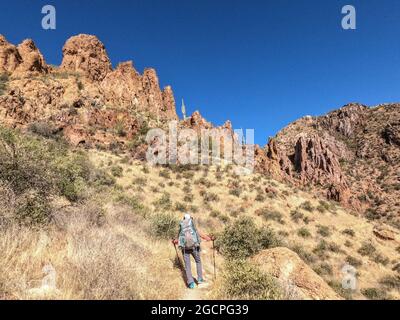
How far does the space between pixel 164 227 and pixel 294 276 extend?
A: 239 inches

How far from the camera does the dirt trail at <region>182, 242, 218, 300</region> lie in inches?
256

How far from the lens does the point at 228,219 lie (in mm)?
20219

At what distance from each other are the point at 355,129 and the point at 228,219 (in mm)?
77820

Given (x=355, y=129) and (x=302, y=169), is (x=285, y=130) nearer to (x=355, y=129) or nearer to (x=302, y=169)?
(x=355, y=129)

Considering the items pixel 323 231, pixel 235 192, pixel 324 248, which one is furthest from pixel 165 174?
pixel 324 248

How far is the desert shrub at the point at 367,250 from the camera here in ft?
66.7

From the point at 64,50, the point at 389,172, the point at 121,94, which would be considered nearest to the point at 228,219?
the point at 121,94

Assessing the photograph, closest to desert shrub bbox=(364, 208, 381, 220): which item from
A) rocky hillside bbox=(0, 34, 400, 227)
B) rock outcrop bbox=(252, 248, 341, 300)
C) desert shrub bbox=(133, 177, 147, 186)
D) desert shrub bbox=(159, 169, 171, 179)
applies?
rocky hillside bbox=(0, 34, 400, 227)

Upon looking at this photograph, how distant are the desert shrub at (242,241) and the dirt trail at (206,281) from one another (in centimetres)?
56

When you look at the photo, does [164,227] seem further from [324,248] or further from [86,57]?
[86,57]

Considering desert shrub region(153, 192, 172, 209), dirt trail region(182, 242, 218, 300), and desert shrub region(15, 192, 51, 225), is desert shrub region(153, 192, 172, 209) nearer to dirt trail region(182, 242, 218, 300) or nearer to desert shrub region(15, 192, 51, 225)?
dirt trail region(182, 242, 218, 300)

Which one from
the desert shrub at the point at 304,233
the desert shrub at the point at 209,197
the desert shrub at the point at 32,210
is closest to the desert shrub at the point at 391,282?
the desert shrub at the point at 304,233

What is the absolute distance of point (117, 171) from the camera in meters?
23.5

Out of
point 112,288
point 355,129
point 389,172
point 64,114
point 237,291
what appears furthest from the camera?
point 355,129
